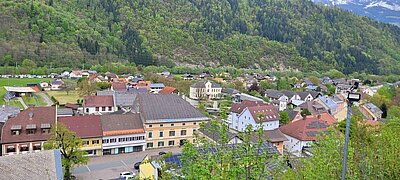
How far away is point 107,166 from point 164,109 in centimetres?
607

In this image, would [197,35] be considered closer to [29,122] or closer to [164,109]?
[164,109]

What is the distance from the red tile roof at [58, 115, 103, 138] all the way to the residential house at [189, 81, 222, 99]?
2643cm

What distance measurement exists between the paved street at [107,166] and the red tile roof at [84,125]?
142 cm

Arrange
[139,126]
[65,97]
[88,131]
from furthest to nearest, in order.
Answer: [65,97] < [139,126] < [88,131]

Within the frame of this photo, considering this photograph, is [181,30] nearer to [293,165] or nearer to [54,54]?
[54,54]

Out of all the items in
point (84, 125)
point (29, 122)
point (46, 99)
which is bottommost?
point (46, 99)

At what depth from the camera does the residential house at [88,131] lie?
20922mm

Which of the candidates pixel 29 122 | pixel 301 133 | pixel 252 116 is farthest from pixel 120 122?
pixel 301 133

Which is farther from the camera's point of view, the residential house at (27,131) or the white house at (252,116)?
the white house at (252,116)

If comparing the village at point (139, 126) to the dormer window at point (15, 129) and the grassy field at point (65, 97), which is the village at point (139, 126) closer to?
the dormer window at point (15, 129)

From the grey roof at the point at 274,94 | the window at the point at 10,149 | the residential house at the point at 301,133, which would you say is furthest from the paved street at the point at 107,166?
the grey roof at the point at 274,94

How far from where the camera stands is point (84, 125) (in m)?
21.5

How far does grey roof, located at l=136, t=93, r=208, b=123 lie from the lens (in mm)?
23375

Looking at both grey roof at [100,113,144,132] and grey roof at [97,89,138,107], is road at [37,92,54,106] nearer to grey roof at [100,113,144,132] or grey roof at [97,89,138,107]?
grey roof at [97,89,138,107]
